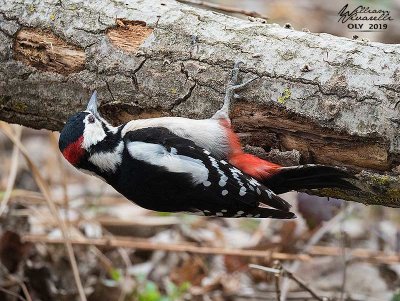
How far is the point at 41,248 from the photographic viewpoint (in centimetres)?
492

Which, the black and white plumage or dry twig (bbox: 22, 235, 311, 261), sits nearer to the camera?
the black and white plumage

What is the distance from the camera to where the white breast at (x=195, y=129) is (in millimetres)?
3156

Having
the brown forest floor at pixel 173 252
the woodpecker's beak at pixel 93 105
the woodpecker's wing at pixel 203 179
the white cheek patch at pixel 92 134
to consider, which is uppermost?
the woodpecker's beak at pixel 93 105

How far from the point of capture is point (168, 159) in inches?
124

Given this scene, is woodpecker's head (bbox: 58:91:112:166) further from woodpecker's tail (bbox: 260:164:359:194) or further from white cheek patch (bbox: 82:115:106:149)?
woodpecker's tail (bbox: 260:164:359:194)

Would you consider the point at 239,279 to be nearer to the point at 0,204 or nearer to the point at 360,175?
the point at 0,204

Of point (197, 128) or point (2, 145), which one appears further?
point (2, 145)

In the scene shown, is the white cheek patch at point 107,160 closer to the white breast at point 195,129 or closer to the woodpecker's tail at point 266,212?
the white breast at point 195,129

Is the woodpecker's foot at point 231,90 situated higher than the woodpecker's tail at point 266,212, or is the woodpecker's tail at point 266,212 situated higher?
the woodpecker's foot at point 231,90

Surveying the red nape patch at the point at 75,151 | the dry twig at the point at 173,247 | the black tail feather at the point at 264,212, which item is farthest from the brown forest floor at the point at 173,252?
the red nape patch at the point at 75,151

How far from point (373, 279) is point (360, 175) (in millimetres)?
2235

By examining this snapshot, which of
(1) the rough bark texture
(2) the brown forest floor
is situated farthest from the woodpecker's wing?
(2) the brown forest floor

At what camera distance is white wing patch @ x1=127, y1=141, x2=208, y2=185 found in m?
3.09

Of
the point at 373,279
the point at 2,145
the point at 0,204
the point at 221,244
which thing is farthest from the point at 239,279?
the point at 2,145
